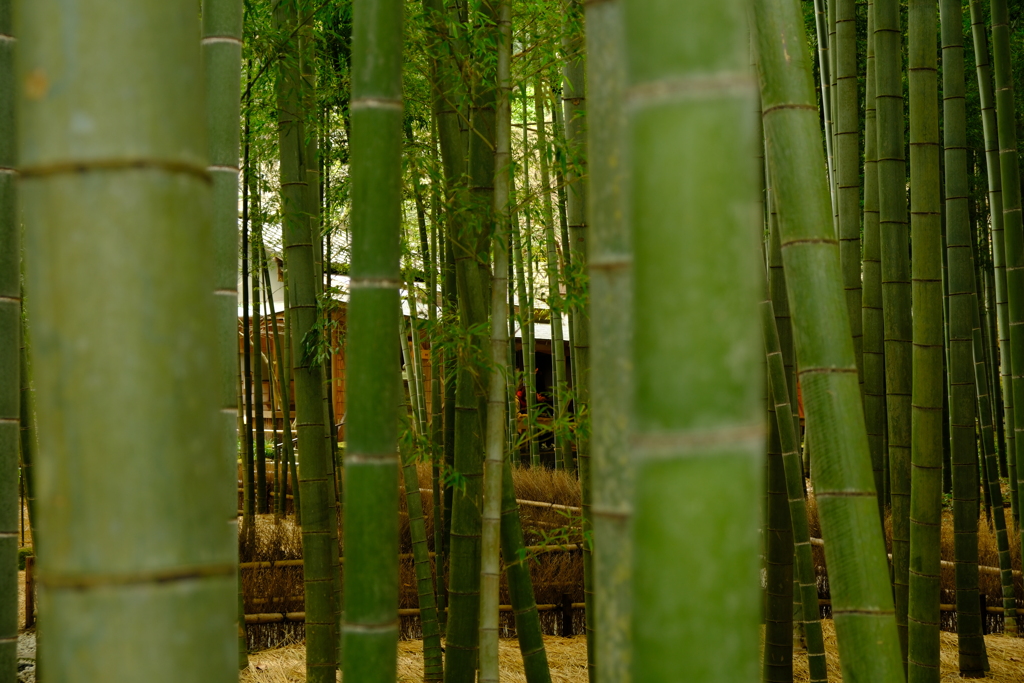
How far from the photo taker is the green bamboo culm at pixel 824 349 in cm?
124

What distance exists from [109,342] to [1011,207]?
3.76 m

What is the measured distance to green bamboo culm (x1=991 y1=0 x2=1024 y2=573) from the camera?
135 inches

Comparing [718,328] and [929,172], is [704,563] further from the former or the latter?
[929,172]

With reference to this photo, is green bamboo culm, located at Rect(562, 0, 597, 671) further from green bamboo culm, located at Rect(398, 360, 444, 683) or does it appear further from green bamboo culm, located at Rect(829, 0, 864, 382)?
green bamboo culm, located at Rect(829, 0, 864, 382)

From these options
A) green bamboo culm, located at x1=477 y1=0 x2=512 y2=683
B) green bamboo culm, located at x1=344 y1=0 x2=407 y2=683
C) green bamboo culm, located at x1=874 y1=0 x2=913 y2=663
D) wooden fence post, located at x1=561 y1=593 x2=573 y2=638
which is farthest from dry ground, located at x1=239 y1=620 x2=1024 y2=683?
green bamboo culm, located at x1=344 y1=0 x2=407 y2=683

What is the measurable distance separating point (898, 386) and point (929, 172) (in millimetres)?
925

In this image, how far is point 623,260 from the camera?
0.95 metres

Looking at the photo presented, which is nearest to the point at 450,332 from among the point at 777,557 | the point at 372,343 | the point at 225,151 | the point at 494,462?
the point at 494,462

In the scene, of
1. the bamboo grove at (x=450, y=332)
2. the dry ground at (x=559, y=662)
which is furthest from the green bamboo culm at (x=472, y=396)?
the dry ground at (x=559, y=662)

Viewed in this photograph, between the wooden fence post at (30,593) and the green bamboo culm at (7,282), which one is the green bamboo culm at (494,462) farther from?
the wooden fence post at (30,593)

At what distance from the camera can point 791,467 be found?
2.96 metres

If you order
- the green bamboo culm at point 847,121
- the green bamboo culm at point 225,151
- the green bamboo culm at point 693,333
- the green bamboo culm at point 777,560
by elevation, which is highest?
the green bamboo culm at point 847,121

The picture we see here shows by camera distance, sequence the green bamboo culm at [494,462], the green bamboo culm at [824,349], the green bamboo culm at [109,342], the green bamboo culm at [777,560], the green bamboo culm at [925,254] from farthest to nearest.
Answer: the green bamboo culm at [777,560] → the green bamboo culm at [925,254] → the green bamboo culm at [494,462] → the green bamboo culm at [824,349] → the green bamboo culm at [109,342]

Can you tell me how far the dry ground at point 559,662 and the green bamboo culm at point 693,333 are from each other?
378 centimetres
